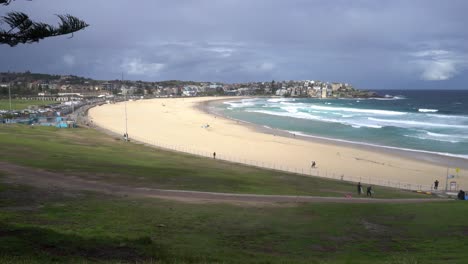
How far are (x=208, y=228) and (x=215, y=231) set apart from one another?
0.33m

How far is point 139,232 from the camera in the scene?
10.1 metres

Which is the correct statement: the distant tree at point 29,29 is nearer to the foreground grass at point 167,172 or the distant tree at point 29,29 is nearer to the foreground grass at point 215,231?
the foreground grass at point 215,231

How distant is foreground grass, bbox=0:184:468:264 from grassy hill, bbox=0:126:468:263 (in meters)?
0.02

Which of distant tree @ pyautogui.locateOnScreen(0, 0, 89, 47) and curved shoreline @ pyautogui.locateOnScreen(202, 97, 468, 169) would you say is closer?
distant tree @ pyautogui.locateOnScreen(0, 0, 89, 47)

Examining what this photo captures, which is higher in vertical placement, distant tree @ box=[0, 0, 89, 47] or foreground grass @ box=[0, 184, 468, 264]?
distant tree @ box=[0, 0, 89, 47]

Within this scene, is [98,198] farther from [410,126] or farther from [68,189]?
[410,126]

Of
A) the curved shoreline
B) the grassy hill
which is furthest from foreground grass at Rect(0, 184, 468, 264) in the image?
the curved shoreline

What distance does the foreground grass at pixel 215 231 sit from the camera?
27.1ft

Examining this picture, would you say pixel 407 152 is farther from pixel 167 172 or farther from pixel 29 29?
pixel 29 29

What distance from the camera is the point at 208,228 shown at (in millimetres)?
11125

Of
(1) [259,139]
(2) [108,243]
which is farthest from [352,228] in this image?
(1) [259,139]

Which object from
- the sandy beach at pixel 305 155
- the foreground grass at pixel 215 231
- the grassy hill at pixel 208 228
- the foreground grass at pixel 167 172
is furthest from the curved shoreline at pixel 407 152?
the foreground grass at pixel 215 231

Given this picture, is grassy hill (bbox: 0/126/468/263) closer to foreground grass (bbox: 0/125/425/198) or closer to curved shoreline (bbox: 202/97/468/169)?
foreground grass (bbox: 0/125/425/198)

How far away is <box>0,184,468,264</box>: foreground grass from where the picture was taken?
8.26 m
